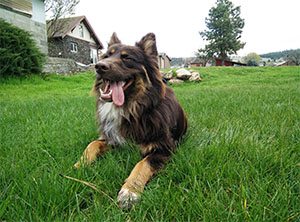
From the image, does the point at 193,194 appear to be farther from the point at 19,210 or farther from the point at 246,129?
the point at 246,129

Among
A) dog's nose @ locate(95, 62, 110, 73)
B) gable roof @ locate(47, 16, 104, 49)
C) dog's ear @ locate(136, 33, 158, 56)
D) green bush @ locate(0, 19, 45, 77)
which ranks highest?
gable roof @ locate(47, 16, 104, 49)

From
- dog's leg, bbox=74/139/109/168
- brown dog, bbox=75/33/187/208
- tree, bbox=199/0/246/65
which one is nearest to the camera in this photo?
dog's leg, bbox=74/139/109/168

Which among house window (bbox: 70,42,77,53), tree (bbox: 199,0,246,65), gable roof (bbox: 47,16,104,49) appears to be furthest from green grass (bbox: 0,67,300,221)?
tree (bbox: 199,0,246,65)

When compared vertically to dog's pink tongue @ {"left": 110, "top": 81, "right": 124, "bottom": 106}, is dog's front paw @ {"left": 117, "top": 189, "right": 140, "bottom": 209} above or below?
below

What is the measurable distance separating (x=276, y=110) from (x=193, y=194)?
3439 mm

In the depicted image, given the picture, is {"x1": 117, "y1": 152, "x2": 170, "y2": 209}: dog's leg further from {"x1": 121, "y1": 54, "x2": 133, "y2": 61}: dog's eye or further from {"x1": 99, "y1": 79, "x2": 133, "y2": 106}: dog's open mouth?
{"x1": 121, "y1": 54, "x2": 133, "y2": 61}: dog's eye

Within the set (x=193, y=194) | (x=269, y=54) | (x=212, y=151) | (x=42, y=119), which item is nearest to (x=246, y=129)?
(x=212, y=151)

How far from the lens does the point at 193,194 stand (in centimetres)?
132

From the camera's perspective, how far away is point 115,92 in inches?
87.8

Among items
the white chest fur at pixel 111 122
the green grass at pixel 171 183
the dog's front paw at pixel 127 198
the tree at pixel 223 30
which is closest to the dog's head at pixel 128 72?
the white chest fur at pixel 111 122

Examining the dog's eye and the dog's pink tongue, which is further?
the dog's eye

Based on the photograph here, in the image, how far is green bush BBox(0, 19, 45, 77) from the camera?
9070 mm

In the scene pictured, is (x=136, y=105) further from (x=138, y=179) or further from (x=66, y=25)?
(x=66, y=25)

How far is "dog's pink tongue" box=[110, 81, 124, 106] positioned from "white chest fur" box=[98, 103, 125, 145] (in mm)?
181
